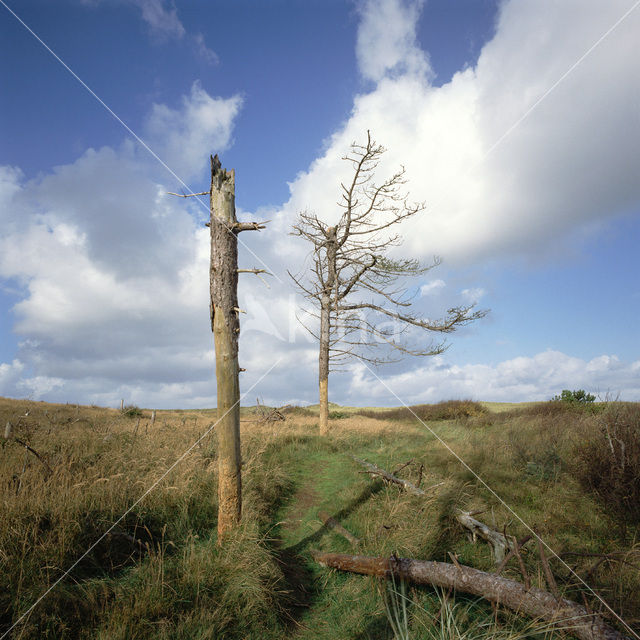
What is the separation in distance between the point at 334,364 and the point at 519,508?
10846 millimetres

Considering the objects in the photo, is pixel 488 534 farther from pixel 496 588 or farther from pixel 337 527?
pixel 337 527

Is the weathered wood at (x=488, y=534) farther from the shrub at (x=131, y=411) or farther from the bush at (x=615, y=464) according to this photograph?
the shrub at (x=131, y=411)

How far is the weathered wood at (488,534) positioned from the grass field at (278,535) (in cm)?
15

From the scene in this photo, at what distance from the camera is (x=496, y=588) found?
151 inches

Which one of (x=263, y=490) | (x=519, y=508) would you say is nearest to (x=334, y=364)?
(x=263, y=490)

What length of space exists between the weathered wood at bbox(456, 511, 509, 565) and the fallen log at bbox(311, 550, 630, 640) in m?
1.14

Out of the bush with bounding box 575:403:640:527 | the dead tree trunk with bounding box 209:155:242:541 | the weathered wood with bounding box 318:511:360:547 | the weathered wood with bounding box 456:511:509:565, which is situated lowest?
the weathered wood with bounding box 318:511:360:547

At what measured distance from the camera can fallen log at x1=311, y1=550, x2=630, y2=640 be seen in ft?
10.7

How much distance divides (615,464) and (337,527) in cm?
516

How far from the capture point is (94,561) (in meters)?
4.66

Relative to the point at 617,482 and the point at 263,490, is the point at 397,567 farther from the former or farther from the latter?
the point at 617,482

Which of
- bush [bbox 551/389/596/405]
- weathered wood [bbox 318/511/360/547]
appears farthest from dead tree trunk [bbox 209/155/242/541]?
bush [bbox 551/389/596/405]

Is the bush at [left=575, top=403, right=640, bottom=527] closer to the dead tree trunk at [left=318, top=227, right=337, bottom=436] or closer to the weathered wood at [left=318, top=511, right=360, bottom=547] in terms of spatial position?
the weathered wood at [left=318, top=511, right=360, bottom=547]

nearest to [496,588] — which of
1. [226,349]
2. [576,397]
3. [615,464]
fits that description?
[226,349]
